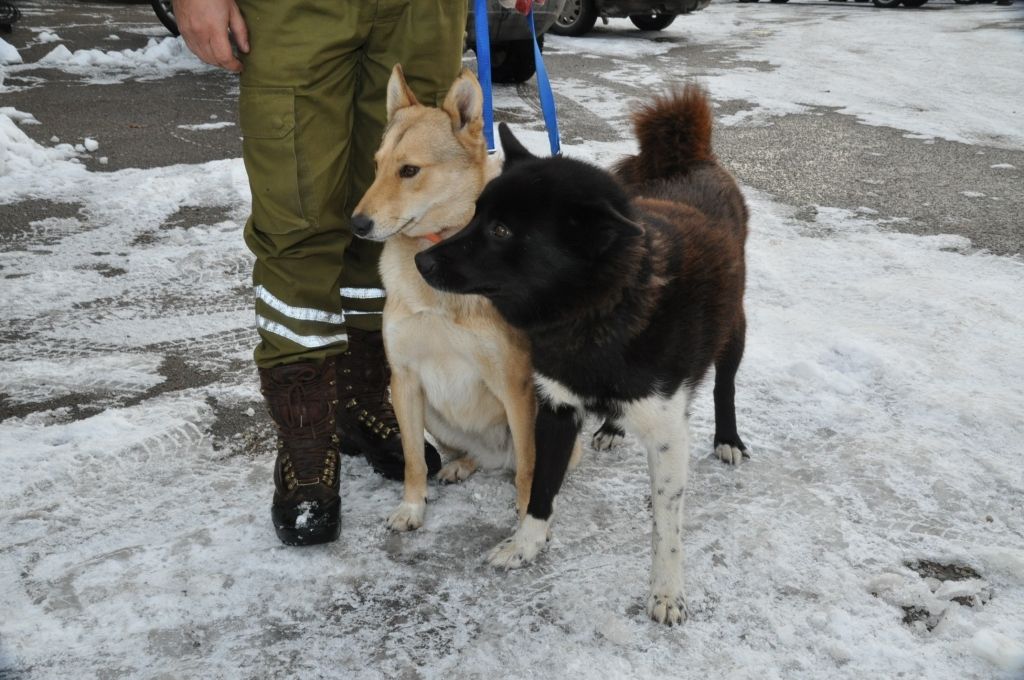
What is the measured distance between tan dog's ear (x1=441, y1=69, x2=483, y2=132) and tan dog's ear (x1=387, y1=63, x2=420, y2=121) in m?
0.10

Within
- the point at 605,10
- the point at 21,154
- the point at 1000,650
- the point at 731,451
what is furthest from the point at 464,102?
the point at 605,10

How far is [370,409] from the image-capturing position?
273cm

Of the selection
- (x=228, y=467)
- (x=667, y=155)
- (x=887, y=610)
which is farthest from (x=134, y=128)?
(x=887, y=610)

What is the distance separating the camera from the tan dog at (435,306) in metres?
2.25

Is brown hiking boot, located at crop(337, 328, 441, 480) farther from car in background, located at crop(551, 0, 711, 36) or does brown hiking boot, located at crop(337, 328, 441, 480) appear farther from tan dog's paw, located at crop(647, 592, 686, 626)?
car in background, located at crop(551, 0, 711, 36)

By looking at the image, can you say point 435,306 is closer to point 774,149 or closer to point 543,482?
point 543,482

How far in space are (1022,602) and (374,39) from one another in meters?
2.19

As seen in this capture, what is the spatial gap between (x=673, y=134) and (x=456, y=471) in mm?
1287

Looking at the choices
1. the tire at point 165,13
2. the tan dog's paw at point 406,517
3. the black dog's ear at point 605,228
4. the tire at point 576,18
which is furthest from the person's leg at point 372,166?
the tire at point 576,18

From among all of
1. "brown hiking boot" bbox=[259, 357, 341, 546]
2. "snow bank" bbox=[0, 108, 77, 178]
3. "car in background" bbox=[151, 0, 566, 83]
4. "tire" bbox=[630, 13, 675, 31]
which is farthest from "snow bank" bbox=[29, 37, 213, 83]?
"brown hiking boot" bbox=[259, 357, 341, 546]

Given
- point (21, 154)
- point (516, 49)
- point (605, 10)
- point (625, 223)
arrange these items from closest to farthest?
1. point (625, 223)
2. point (21, 154)
3. point (516, 49)
4. point (605, 10)

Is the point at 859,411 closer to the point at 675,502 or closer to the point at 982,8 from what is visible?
the point at 675,502

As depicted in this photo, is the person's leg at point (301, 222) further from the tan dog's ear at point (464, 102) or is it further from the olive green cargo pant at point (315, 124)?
the tan dog's ear at point (464, 102)

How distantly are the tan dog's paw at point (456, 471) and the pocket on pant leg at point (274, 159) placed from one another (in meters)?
0.90
